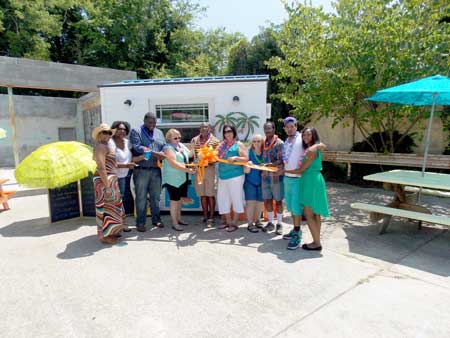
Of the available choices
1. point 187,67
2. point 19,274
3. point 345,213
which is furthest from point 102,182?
point 187,67

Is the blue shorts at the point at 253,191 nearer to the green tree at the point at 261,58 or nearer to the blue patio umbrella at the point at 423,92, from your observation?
the blue patio umbrella at the point at 423,92

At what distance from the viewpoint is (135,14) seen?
20.2m

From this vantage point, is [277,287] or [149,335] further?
[277,287]

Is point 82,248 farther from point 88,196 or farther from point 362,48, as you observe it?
point 362,48

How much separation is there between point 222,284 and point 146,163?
246 cm

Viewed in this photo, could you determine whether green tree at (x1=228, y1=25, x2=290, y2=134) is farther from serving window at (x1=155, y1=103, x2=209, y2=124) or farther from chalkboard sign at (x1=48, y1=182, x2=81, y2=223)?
chalkboard sign at (x1=48, y1=182, x2=81, y2=223)

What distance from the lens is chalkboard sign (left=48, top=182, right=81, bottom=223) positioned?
5508 mm

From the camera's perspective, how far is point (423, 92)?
4.52 m

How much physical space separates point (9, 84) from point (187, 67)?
35.6 feet

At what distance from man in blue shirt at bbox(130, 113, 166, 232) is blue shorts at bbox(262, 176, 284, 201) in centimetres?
167

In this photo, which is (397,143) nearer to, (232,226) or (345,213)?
(345,213)

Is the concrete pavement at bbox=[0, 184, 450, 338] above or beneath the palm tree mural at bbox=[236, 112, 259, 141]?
beneath

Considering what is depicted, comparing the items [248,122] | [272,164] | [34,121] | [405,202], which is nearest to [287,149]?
[272,164]

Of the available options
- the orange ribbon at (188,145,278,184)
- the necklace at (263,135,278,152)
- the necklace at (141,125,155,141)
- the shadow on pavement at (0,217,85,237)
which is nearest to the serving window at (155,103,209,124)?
the necklace at (141,125,155,141)
